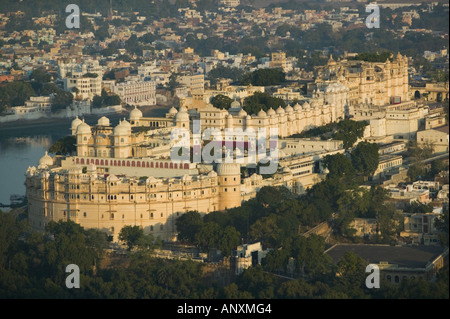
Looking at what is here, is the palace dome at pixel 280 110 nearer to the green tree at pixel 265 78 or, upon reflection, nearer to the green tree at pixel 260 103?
the green tree at pixel 260 103

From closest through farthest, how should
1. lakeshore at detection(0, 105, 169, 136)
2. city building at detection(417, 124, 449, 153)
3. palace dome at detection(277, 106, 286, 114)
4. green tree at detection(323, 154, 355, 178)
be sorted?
1. green tree at detection(323, 154, 355, 178)
2. city building at detection(417, 124, 449, 153)
3. palace dome at detection(277, 106, 286, 114)
4. lakeshore at detection(0, 105, 169, 136)

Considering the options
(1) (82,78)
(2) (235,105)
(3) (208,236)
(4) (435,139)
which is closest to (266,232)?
(3) (208,236)

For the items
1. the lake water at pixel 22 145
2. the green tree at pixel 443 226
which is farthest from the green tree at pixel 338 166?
the lake water at pixel 22 145

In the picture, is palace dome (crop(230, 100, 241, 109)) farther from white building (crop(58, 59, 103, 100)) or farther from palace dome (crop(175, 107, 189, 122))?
white building (crop(58, 59, 103, 100))

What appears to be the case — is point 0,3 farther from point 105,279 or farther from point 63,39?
point 105,279

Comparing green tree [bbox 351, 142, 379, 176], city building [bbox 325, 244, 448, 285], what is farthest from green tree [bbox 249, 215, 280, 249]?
green tree [bbox 351, 142, 379, 176]

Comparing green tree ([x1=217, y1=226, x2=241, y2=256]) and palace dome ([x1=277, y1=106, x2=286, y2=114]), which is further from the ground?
palace dome ([x1=277, y1=106, x2=286, y2=114])

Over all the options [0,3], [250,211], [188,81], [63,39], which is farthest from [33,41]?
[250,211]

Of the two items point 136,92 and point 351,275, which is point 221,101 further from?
point 136,92
